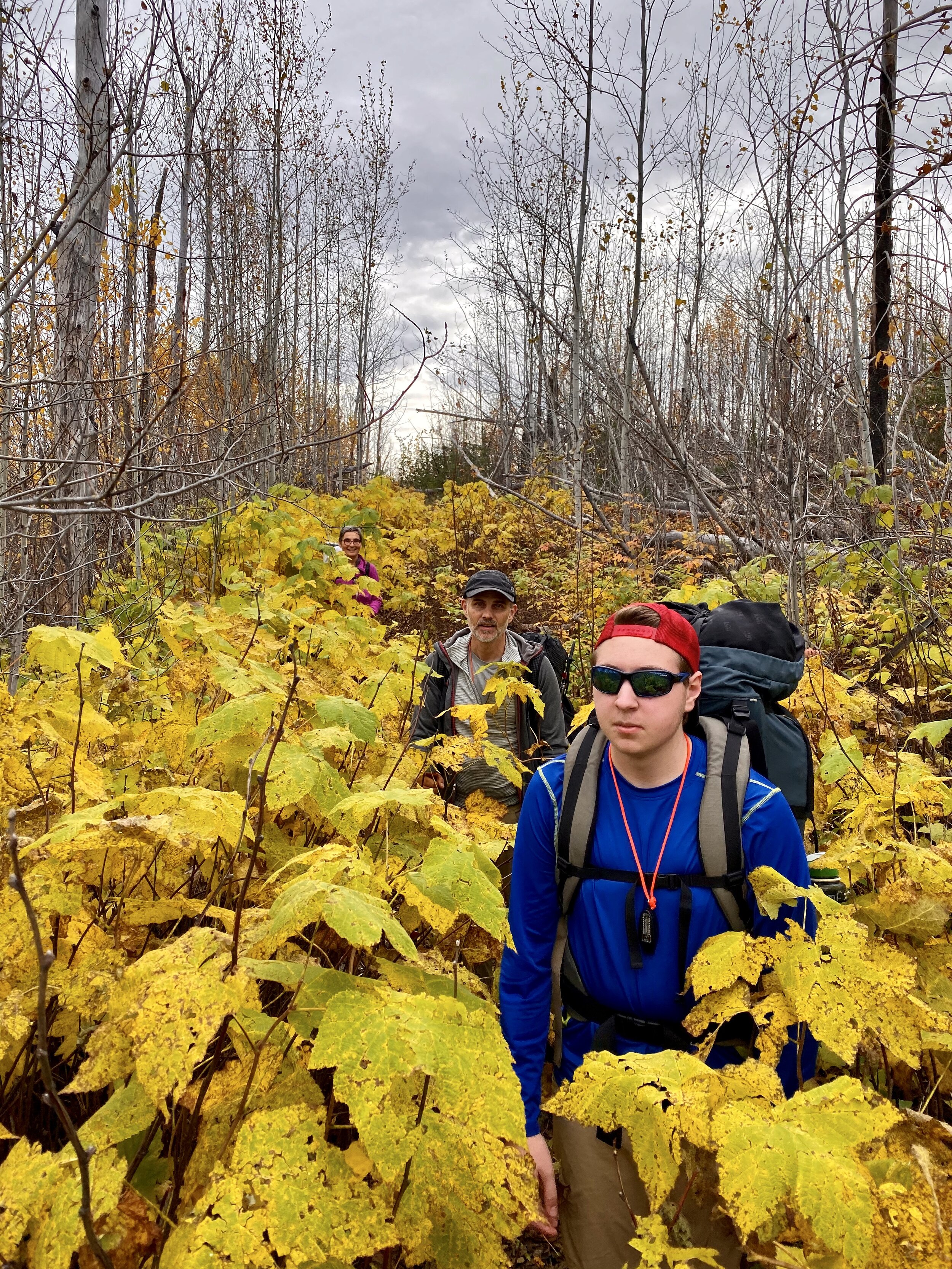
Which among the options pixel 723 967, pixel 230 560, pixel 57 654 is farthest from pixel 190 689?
pixel 230 560

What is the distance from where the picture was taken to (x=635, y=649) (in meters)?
1.83

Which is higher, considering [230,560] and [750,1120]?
[230,560]

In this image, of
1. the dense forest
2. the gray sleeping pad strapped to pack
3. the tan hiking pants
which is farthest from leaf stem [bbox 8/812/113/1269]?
the gray sleeping pad strapped to pack

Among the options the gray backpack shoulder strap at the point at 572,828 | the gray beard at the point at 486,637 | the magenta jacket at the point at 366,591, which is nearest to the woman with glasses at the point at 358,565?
the magenta jacket at the point at 366,591

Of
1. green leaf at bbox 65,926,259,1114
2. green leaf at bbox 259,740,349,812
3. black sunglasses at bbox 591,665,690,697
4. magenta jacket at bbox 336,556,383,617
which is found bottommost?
green leaf at bbox 65,926,259,1114

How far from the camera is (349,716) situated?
80.4 inches

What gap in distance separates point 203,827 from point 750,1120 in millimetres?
1047

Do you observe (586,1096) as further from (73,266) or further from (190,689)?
(73,266)

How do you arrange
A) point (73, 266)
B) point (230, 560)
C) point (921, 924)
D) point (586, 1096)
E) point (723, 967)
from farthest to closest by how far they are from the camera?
point (230, 560) < point (73, 266) < point (921, 924) < point (723, 967) < point (586, 1096)

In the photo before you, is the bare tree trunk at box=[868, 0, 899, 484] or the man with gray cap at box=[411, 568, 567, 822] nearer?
the man with gray cap at box=[411, 568, 567, 822]

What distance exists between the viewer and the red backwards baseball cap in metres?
1.86

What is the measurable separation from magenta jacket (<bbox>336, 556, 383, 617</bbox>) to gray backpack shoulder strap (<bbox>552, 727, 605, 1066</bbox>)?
401 cm

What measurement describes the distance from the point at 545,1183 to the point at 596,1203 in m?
0.14

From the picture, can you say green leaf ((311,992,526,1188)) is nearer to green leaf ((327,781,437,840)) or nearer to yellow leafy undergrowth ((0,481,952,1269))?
yellow leafy undergrowth ((0,481,952,1269))
